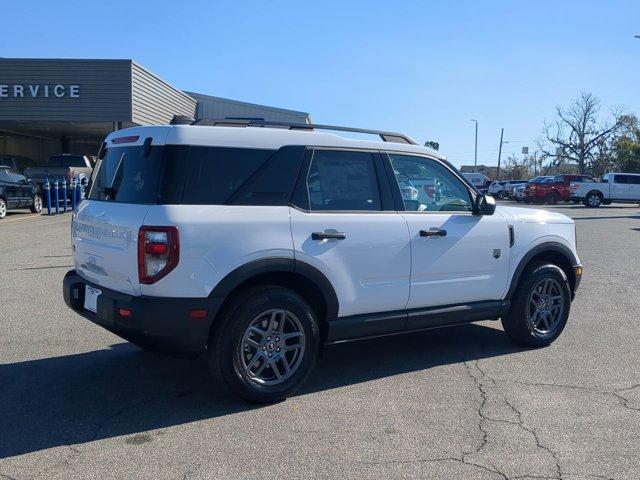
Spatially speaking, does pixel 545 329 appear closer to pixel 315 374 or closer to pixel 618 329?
pixel 618 329

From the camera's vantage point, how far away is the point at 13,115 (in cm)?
3006

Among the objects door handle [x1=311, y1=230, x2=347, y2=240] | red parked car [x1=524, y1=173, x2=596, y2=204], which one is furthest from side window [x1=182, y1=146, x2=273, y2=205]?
red parked car [x1=524, y1=173, x2=596, y2=204]

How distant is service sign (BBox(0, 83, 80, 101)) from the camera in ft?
97.3

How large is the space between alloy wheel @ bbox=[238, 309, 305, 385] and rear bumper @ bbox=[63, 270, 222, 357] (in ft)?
1.12

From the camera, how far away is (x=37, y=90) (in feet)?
97.2

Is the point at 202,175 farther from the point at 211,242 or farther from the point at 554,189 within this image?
the point at 554,189

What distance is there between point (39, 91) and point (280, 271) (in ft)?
94.5

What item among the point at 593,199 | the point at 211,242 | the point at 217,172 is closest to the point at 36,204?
the point at 217,172

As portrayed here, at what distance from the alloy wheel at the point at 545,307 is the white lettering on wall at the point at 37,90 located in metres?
27.7

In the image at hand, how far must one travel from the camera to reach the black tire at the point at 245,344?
4.56 meters

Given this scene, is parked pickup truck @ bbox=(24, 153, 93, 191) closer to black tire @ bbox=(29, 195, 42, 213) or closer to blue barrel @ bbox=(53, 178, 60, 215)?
blue barrel @ bbox=(53, 178, 60, 215)

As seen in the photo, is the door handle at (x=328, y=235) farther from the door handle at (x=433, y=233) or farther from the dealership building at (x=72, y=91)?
the dealership building at (x=72, y=91)

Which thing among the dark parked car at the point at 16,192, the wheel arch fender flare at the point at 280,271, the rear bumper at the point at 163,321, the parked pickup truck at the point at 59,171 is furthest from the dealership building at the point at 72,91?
the rear bumper at the point at 163,321

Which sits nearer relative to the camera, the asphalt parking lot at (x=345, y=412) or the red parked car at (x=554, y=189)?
the asphalt parking lot at (x=345, y=412)
